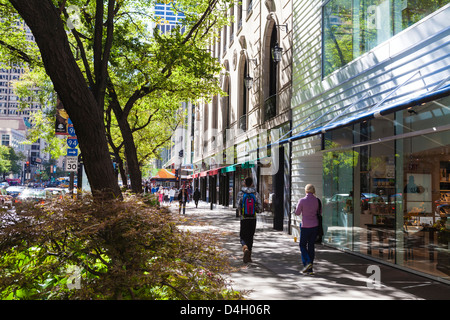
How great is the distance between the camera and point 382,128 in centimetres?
961

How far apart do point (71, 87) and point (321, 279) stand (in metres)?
5.49

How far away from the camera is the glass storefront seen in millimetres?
7691

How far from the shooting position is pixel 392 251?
9.02 meters

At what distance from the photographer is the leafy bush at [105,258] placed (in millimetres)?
3533

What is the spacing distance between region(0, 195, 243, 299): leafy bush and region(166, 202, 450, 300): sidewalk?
2.21 feet

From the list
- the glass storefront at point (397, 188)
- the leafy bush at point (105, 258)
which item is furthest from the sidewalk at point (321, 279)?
the leafy bush at point (105, 258)

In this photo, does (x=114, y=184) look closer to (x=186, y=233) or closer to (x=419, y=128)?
(x=186, y=233)

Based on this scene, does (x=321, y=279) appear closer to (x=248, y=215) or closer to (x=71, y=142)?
(x=248, y=215)

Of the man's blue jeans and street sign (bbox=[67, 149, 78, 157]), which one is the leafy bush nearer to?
the man's blue jeans

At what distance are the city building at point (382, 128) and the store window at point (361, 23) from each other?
0.03 metres

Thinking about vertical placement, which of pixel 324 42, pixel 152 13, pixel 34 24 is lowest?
pixel 34 24

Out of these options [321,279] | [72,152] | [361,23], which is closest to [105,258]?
[321,279]

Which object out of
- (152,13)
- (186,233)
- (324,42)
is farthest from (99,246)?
(152,13)

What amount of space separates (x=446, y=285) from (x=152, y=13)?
1315cm
